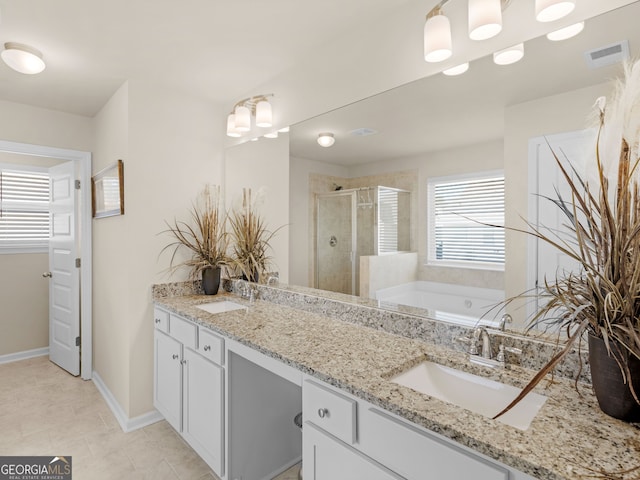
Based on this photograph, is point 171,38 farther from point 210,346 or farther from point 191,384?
point 191,384

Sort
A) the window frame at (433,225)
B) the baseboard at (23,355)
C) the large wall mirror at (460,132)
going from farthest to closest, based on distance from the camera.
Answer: the baseboard at (23,355) < the window frame at (433,225) < the large wall mirror at (460,132)

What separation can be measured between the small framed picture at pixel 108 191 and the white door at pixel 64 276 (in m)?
0.37

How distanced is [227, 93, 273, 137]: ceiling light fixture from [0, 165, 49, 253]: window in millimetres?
2713

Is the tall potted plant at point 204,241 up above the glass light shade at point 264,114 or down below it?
below

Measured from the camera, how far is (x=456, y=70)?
1.47 metres

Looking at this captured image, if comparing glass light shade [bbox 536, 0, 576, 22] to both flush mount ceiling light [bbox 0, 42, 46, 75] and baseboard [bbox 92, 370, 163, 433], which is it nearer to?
flush mount ceiling light [bbox 0, 42, 46, 75]


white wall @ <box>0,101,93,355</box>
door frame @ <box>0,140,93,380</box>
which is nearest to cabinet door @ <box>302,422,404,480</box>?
door frame @ <box>0,140,93,380</box>

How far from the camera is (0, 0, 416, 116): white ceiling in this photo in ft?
5.60

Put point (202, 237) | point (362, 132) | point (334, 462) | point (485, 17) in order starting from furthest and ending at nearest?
point (202, 237) < point (362, 132) < point (485, 17) < point (334, 462)

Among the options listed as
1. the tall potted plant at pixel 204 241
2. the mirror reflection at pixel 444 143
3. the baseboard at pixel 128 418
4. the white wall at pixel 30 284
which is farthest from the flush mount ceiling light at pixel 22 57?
the baseboard at pixel 128 418

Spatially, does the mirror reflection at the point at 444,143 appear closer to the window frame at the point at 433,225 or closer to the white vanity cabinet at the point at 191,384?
the window frame at the point at 433,225

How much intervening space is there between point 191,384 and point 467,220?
5.64 ft

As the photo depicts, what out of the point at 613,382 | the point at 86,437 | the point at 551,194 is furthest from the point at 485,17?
the point at 86,437

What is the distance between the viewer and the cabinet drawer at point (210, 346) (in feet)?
5.81
